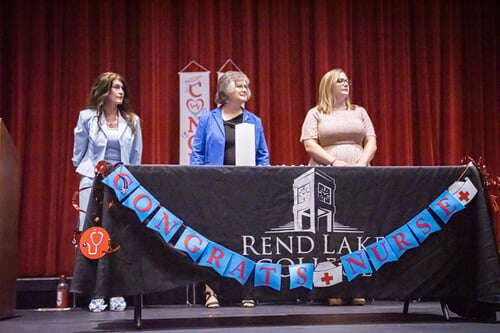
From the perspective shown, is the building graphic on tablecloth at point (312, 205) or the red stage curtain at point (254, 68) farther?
the red stage curtain at point (254, 68)

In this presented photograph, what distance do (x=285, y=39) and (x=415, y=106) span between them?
1.25m

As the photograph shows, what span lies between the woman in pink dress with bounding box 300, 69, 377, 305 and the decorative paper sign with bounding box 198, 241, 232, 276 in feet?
3.97

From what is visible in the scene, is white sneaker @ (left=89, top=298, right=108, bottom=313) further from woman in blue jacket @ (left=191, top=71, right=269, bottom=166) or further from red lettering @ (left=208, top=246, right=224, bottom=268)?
red lettering @ (left=208, top=246, right=224, bottom=268)

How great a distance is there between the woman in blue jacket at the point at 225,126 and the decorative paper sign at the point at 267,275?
3.10 ft

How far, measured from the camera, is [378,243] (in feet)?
9.52

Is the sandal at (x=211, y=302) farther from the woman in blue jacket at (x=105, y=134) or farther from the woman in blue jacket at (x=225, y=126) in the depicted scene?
the woman in blue jacket at (x=225, y=126)

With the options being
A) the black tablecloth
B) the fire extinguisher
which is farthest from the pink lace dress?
the fire extinguisher

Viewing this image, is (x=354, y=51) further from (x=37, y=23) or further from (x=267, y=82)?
(x=37, y=23)

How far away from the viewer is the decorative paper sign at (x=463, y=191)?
9.64 feet

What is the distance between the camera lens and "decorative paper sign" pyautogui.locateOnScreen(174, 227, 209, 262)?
2789 millimetres

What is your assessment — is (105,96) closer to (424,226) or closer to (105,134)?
(105,134)

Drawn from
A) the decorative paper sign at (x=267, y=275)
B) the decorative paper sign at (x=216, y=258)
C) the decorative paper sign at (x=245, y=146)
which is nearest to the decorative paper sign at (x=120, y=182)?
the decorative paper sign at (x=216, y=258)

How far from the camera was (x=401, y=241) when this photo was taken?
2908 mm

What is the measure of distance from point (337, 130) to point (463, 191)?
1.10 m
